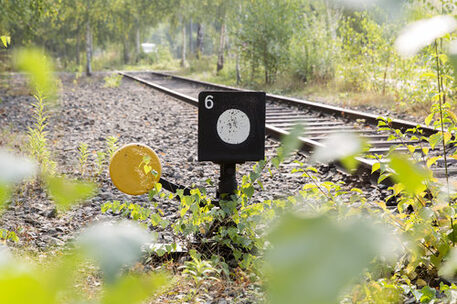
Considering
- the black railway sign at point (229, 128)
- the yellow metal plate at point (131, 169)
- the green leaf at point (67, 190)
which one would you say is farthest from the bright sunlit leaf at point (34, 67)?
the black railway sign at point (229, 128)

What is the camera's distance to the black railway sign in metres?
2.58

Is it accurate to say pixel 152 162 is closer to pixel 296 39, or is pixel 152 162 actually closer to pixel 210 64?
pixel 296 39

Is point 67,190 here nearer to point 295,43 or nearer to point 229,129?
point 229,129

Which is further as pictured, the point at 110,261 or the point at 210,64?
the point at 210,64

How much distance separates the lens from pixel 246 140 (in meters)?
2.60

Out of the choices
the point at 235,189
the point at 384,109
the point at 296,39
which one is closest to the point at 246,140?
the point at 235,189

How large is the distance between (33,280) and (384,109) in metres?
8.88

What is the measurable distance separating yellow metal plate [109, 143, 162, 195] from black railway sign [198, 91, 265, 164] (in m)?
0.69

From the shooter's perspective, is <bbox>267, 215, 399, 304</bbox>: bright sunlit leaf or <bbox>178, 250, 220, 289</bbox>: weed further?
<bbox>178, 250, 220, 289</bbox>: weed

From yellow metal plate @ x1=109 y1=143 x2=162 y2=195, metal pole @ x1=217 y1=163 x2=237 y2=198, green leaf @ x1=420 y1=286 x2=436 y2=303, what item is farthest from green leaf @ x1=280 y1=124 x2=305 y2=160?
metal pole @ x1=217 y1=163 x2=237 y2=198

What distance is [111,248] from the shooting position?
0.27m

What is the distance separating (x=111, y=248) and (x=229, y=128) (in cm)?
236

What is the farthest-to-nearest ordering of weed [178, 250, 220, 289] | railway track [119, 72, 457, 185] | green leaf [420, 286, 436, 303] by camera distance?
railway track [119, 72, 457, 185]
weed [178, 250, 220, 289]
green leaf [420, 286, 436, 303]

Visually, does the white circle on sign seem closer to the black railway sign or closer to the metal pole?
the black railway sign
